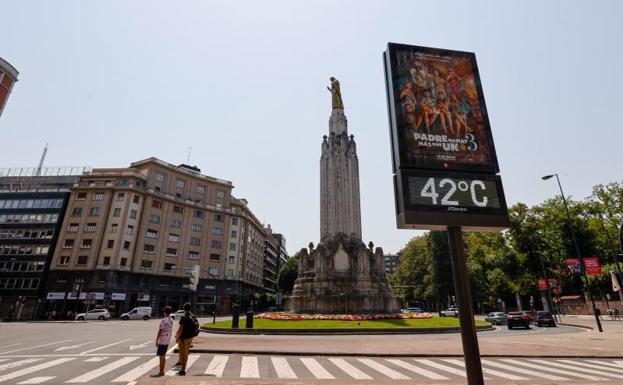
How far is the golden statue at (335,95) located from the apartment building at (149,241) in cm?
3162

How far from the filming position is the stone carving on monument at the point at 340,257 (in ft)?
111

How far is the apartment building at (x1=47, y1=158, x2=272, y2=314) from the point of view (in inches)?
2109

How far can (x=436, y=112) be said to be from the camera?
8133mm

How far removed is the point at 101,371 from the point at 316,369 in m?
6.37

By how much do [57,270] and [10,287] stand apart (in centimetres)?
905

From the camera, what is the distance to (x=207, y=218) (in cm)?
6769

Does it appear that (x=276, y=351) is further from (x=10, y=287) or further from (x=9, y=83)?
(x=10, y=287)

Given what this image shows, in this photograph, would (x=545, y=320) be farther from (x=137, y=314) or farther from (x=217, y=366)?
(x=137, y=314)

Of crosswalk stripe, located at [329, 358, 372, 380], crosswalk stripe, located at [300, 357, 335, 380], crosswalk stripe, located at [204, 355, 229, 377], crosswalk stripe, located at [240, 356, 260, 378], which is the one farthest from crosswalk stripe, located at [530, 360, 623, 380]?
crosswalk stripe, located at [204, 355, 229, 377]

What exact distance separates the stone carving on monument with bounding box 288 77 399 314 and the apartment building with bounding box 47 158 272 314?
915 inches

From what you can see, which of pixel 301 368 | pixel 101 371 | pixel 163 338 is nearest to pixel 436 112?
pixel 301 368

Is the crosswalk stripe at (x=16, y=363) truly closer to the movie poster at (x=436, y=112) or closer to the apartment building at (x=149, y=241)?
the movie poster at (x=436, y=112)

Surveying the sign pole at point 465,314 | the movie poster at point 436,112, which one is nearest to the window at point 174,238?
the movie poster at point 436,112

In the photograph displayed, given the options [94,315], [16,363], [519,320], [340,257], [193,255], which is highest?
[193,255]
